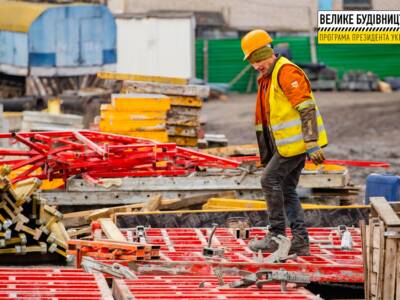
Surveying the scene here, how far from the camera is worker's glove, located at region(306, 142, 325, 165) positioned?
34.5ft

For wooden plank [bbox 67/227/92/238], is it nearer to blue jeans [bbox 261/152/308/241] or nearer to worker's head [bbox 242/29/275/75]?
blue jeans [bbox 261/152/308/241]

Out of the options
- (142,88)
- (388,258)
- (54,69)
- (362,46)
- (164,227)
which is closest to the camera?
(388,258)

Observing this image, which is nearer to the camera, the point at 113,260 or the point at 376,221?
the point at 376,221

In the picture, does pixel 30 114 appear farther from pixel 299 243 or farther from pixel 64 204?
pixel 299 243

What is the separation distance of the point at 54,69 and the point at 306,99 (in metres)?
27.8

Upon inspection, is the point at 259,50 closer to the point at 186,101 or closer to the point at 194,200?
the point at 194,200

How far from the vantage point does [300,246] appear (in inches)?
435

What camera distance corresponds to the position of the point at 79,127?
2112 cm

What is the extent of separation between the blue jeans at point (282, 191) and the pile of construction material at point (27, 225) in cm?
298

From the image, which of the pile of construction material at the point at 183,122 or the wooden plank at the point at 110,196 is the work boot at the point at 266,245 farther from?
the pile of construction material at the point at 183,122

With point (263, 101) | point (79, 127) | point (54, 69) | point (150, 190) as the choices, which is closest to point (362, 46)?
point (54, 69)

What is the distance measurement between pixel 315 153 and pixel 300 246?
0.97m

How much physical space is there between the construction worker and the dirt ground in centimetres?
1007

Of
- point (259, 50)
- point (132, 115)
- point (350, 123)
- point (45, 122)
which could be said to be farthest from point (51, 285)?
point (350, 123)
